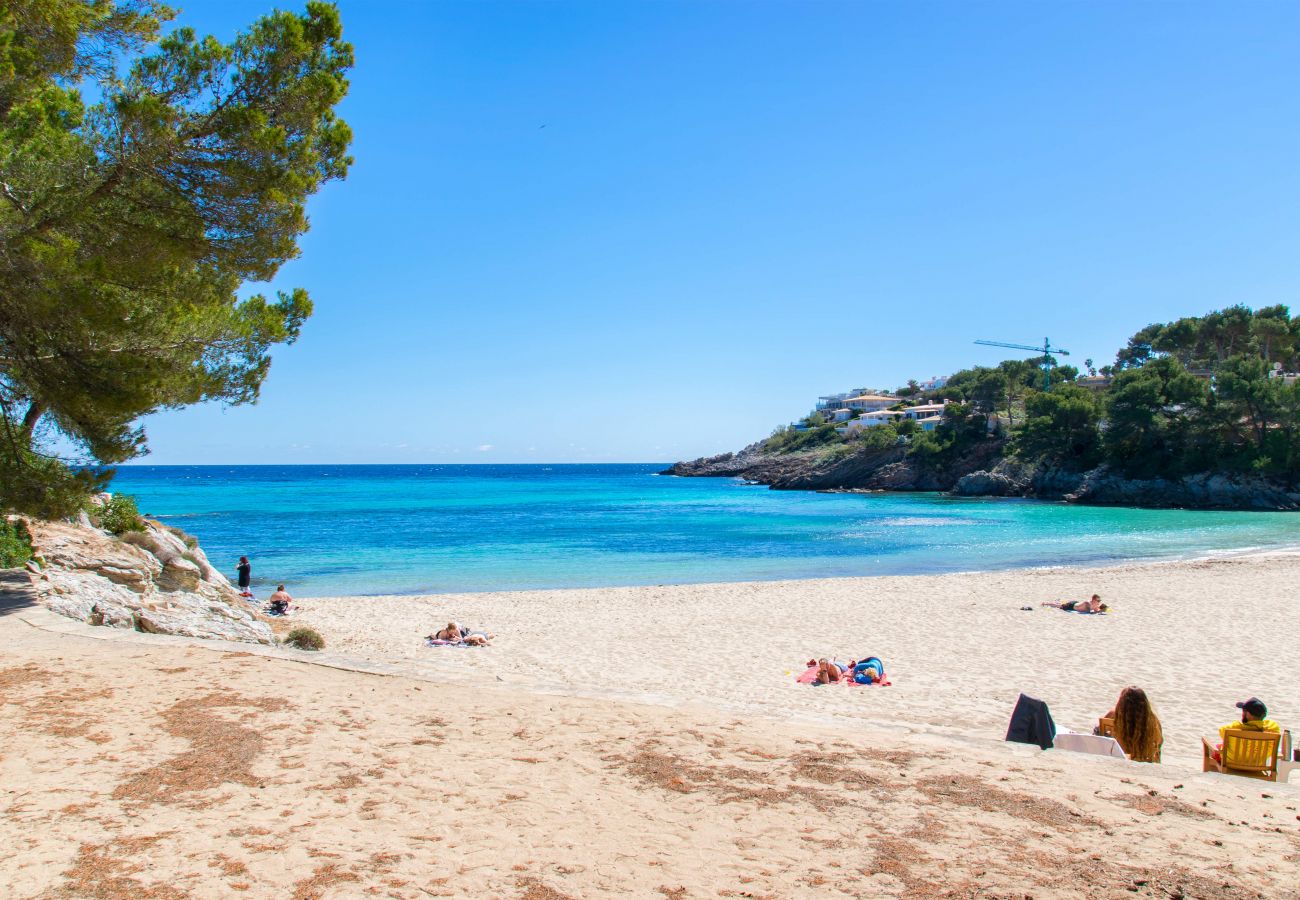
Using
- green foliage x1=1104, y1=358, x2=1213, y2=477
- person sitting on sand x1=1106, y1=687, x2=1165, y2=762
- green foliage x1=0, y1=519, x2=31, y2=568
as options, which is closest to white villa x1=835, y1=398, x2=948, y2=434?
green foliage x1=1104, y1=358, x2=1213, y2=477

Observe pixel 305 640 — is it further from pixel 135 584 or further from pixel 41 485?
pixel 41 485

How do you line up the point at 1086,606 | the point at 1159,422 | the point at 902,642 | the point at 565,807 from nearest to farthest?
the point at 565,807 < the point at 902,642 < the point at 1086,606 < the point at 1159,422

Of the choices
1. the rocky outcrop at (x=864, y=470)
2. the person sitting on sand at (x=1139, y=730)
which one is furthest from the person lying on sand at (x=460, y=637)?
the rocky outcrop at (x=864, y=470)

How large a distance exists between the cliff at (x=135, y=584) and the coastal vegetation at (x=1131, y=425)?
6559 cm

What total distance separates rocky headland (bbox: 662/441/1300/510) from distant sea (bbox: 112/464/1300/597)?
5.03 meters

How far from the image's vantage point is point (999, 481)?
7194cm

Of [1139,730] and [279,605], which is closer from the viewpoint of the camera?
[1139,730]

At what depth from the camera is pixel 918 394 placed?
514ft

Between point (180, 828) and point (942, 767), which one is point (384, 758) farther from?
point (942, 767)

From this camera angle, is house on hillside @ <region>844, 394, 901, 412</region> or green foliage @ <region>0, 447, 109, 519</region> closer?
green foliage @ <region>0, 447, 109, 519</region>

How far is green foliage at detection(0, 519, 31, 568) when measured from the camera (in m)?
12.8

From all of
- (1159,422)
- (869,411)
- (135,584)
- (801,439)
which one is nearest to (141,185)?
(135,584)

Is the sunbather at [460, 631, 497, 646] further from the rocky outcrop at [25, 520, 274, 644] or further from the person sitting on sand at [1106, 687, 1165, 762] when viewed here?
the person sitting on sand at [1106, 687, 1165, 762]

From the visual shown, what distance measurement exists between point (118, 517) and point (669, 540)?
25.8 m
